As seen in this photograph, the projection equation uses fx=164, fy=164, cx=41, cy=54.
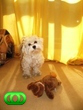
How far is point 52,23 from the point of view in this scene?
2188 millimetres

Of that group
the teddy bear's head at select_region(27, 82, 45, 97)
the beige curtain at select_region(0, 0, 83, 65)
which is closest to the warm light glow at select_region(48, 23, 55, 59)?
the beige curtain at select_region(0, 0, 83, 65)

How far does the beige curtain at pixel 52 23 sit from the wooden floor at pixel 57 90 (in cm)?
21

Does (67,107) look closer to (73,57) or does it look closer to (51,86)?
(51,86)

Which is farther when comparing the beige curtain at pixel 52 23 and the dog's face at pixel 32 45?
the beige curtain at pixel 52 23

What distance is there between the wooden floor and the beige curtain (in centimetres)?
21

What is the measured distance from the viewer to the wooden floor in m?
1.28

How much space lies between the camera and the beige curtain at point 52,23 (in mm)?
2139

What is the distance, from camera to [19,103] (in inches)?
50.1

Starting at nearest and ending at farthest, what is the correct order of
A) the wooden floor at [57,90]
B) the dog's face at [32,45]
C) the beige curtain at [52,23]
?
the wooden floor at [57,90] → the dog's face at [32,45] → the beige curtain at [52,23]

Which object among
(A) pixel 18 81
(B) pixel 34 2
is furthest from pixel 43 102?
(B) pixel 34 2

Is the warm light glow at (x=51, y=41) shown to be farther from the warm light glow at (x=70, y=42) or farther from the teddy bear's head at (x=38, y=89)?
the teddy bear's head at (x=38, y=89)

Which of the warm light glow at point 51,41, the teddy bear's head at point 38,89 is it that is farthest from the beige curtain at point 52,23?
the teddy bear's head at point 38,89

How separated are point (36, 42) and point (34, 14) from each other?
697mm

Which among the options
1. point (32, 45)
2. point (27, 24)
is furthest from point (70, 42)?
point (32, 45)
